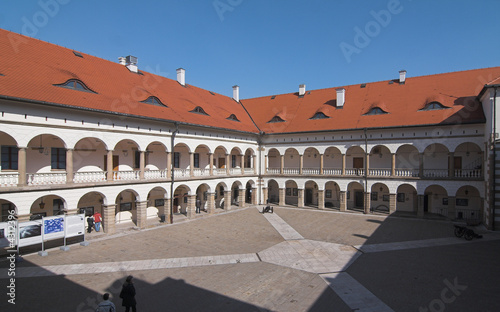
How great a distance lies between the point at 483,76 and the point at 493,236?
15.2 meters

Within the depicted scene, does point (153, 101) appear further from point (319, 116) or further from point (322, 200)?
point (322, 200)

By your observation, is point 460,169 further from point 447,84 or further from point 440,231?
point 447,84

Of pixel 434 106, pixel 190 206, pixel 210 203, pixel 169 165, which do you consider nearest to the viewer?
pixel 169 165

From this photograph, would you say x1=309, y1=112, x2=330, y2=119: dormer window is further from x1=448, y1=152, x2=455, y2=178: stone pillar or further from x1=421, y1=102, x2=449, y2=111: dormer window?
x1=448, y1=152, x2=455, y2=178: stone pillar

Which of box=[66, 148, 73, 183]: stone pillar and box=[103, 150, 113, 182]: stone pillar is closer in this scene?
box=[66, 148, 73, 183]: stone pillar

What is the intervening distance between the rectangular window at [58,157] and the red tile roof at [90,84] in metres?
3.68

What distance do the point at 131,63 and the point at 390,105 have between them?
2355cm

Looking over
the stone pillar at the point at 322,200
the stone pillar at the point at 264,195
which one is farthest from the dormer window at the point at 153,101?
the stone pillar at the point at 322,200

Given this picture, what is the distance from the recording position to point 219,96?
33.8m

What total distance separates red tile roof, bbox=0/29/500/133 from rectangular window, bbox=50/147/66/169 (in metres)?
3.68

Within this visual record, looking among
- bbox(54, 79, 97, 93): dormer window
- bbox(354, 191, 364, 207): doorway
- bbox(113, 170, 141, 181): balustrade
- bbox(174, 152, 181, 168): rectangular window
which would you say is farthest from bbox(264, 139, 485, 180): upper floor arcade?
bbox(54, 79, 97, 93): dormer window

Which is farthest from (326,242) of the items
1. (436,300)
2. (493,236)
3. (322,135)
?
(322,135)

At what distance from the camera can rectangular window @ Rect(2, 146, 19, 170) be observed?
16.0 metres

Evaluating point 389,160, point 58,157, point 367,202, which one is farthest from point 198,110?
point 389,160
